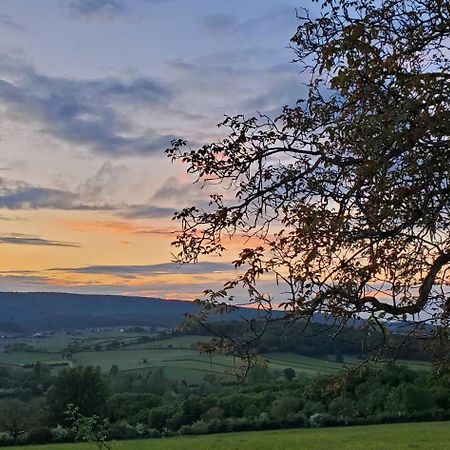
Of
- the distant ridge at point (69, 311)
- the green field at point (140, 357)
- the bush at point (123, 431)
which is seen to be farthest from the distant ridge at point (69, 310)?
the bush at point (123, 431)

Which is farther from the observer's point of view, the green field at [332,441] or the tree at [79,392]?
the tree at [79,392]

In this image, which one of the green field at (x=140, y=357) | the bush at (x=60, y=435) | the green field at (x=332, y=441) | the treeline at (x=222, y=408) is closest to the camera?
the green field at (x=332, y=441)

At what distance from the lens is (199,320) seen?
543 centimetres

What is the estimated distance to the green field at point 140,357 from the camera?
198 feet

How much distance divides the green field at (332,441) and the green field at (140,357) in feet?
45.9

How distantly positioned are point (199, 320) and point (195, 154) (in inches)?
74.8

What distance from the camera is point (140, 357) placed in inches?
3216

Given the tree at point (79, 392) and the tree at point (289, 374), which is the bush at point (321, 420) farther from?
the tree at point (79, 392)

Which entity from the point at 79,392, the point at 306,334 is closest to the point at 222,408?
the point at 79,392

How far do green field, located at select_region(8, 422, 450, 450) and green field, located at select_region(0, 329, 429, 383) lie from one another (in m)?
14.0

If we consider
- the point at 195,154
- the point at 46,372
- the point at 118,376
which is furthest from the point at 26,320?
the point at 195,154

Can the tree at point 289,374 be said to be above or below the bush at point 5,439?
above

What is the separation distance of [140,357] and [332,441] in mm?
50580

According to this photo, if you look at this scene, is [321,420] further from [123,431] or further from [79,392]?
[79,392]
